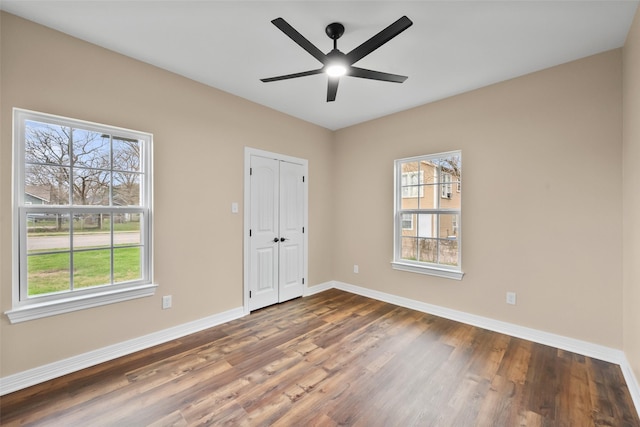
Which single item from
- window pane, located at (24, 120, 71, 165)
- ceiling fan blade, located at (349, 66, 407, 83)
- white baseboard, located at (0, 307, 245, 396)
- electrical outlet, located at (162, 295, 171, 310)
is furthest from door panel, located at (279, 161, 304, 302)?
window pane, located at (24, 120, 71, 165)

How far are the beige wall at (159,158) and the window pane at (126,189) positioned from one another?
0.62ft

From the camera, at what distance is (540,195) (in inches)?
108

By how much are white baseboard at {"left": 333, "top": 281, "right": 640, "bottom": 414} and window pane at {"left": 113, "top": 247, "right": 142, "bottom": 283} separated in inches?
123

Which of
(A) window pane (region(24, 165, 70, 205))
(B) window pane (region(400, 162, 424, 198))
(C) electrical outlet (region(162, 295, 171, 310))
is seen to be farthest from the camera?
(B) window pane (region(400, 162, 424, 198))

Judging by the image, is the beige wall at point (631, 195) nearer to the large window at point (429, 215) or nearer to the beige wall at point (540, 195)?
the beige wall at point (540, 195)

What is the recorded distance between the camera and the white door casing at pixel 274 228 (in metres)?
3.51

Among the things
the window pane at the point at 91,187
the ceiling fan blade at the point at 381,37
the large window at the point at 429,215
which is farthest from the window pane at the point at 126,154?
the large window at the point at 429,215

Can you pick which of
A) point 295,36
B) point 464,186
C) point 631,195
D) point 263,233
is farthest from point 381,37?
point 263,233

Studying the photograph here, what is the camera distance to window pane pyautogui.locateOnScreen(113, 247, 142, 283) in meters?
2.51

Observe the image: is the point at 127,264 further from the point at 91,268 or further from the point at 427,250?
the point at 427,250

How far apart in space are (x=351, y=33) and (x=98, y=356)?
347 centimetres

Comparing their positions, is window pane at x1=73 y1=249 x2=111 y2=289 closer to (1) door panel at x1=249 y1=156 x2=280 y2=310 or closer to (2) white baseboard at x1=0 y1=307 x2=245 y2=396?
(2) white baseboard at x1=0 y1=307 x2=245 y2=396

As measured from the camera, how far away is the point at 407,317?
3.37 meters

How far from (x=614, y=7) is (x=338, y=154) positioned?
3.30 m
